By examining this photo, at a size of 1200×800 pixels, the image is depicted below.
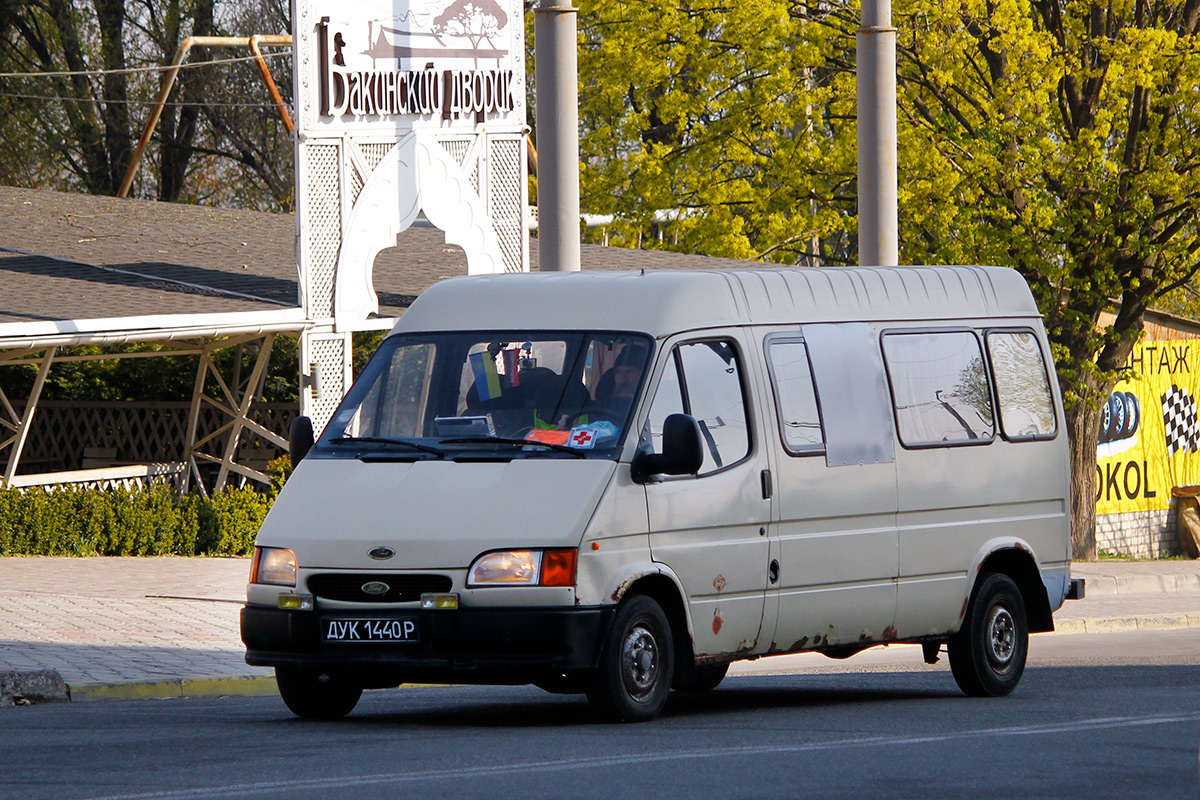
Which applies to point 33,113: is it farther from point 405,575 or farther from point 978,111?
point 405,575

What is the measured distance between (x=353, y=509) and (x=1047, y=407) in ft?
15.6

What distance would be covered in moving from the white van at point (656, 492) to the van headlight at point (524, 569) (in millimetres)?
10

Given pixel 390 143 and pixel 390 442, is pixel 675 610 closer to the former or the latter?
pixel 390 442

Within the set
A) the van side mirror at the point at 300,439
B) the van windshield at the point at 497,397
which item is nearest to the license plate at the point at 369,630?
the van windshield at the point at 497,397

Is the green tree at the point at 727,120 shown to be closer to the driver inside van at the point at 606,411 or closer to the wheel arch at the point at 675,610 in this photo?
the driver inside van at the point at 606,411

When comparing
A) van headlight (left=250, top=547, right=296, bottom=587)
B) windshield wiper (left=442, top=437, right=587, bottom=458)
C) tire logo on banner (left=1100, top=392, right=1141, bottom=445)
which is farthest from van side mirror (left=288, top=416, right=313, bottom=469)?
tire logo on banner (left=1100, top=392, right=1141, bottom=445)

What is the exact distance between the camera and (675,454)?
9.02 metres

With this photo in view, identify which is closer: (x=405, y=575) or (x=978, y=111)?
(x=405, y=575)

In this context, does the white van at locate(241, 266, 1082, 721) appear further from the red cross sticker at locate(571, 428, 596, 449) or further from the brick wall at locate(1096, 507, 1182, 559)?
the brick wall at locate(1096, 507, 1182, 559)

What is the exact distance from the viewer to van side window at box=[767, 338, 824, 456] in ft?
32.9

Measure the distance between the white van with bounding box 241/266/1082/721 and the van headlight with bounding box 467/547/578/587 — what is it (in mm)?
10

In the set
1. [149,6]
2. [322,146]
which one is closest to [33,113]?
[149,6]

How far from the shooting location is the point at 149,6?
140ft

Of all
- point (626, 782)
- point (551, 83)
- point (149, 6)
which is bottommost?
point (626, 782)
